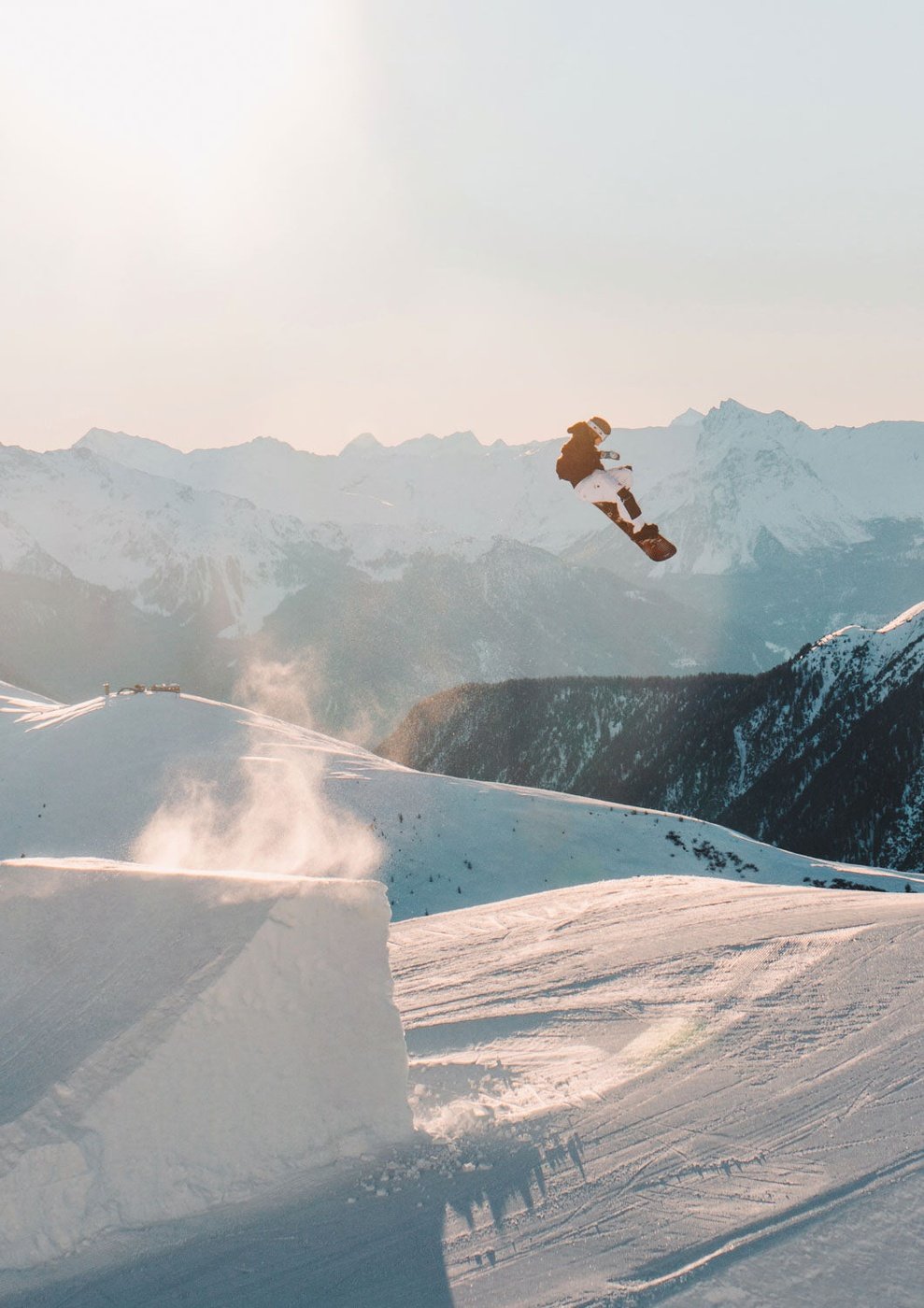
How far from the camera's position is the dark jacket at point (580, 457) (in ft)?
53.6

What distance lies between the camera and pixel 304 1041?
848cm

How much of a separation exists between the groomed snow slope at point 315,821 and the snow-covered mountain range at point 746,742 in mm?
48176

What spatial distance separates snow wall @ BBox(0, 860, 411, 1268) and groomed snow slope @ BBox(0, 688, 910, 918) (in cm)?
2216

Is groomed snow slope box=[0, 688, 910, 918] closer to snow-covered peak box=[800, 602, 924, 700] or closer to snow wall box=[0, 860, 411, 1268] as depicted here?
snow wall box=[0, 860, 411, 1268]

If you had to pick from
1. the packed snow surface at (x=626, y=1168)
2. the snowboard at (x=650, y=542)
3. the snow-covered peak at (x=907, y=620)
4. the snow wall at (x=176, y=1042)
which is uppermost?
the snow-covered peak at (x=907, y=620)

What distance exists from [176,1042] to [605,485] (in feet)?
36.5

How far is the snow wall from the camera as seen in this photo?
23.8ft

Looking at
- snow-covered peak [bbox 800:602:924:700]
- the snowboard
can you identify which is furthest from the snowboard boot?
snow-covered peak [bbox 800:602:924:700]

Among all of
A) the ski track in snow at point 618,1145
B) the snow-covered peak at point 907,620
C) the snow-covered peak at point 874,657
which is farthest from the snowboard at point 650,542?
the snow-covered peak at point 907,620

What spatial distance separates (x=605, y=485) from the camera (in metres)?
16.2

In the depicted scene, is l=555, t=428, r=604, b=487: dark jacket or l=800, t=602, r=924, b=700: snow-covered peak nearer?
l=555, t=428, r=604, b=487: dark jacket

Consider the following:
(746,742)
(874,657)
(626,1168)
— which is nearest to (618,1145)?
(626,1168)

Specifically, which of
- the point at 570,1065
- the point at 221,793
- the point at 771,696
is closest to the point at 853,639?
the point at 771,696

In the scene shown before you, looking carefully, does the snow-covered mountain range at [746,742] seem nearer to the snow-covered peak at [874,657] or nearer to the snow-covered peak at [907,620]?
the snow-covered peak at [874,657]
